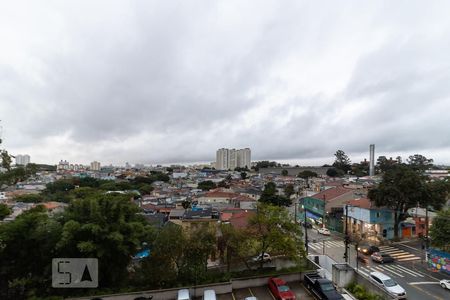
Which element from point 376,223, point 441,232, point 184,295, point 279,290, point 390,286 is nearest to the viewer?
point 184,295

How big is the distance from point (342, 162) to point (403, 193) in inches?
4548

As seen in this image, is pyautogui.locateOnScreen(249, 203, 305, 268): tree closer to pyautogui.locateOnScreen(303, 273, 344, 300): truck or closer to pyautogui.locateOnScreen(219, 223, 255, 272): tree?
pyautogui.locateOnScreen(219, 223, 255, 272): tree

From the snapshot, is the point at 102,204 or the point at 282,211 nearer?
the point at 102,204

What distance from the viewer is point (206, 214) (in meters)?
33.9

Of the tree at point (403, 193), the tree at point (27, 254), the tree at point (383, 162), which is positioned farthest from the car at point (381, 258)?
the tree at point (383, 162)

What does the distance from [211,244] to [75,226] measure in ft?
24.9

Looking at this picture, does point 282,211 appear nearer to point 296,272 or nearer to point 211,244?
point 296,272

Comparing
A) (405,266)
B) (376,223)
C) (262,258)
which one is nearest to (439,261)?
(405,266)

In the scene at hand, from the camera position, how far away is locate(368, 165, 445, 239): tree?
27.8m

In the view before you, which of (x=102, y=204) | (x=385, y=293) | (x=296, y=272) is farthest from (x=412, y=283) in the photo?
(x=102, y=204)

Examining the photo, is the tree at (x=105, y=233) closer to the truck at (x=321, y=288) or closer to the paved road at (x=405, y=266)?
the truck at (x=321, y=288)

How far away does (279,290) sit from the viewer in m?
14.4

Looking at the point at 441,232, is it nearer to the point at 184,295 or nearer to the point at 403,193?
the point at 403,193

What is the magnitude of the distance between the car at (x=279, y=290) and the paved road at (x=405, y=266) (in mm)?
8601
